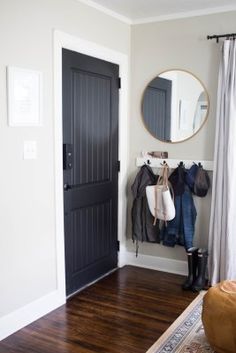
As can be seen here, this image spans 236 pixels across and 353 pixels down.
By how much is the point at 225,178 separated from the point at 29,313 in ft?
6.17

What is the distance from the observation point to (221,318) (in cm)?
235

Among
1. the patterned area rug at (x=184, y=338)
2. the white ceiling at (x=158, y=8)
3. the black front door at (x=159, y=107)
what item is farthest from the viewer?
the black front door at (x=159, y=107)

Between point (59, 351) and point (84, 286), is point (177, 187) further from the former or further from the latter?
point (59, 351)

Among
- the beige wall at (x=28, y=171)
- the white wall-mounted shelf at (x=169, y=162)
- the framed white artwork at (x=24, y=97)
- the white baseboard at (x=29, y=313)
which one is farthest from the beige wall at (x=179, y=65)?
the framed white artwork at (x=24, y=97)

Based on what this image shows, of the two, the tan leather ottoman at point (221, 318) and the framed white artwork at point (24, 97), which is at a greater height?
the framed white artwork at point (24, 97)

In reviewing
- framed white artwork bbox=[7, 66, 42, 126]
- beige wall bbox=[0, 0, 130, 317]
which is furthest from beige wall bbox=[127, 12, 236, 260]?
framed white artwork bbox=[7, 66, 42, 126]

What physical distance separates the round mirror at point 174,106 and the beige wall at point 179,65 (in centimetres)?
5

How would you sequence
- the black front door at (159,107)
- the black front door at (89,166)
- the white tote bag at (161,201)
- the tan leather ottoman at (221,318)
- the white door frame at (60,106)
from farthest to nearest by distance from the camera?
the black front door at (159,107) → the white tote bag at (161,201) → the black front door at (89,166) → the white door frame at (60,106) → the tan leather ottoman at (221,318)

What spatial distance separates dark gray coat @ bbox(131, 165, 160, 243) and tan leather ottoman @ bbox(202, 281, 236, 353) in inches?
53.8

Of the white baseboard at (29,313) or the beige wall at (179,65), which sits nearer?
the white baseboard at (29,313)

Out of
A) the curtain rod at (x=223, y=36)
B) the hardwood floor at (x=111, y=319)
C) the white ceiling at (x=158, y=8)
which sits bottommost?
the hardwood floor at (x=111, y=319)

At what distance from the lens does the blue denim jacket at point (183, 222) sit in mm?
3588

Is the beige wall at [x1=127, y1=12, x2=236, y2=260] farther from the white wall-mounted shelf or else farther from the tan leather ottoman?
the tan leather ottoman

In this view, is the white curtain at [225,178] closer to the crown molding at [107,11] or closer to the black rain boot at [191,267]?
the black rain boot at [191,267]
